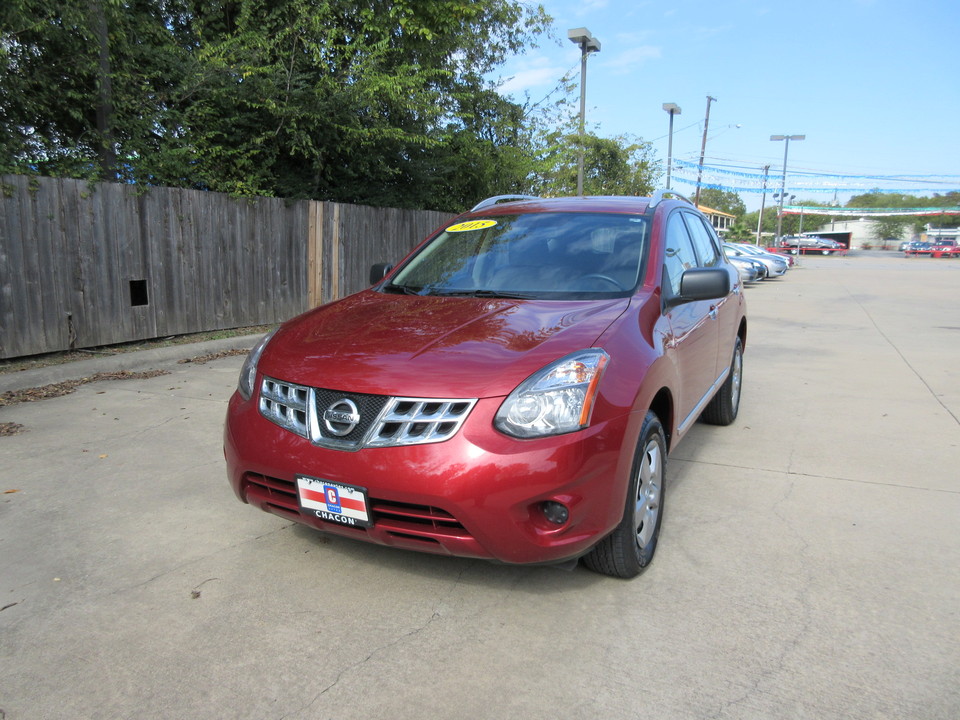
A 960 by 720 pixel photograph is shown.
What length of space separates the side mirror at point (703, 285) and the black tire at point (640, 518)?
752 millimetres

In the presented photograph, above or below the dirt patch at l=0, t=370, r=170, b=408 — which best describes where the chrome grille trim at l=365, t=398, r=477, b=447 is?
above

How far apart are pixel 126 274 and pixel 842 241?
85520 mm

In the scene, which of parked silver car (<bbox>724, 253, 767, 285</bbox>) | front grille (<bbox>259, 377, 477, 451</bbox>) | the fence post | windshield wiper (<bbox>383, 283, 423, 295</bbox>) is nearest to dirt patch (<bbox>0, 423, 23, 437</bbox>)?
windshield wiper (<bbox>383, 283, 423, 295</bbox>)

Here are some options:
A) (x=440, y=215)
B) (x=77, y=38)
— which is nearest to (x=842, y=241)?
(x=440, y=215)

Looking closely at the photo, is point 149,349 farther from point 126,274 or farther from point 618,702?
point 618,702

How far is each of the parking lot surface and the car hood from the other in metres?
0.91

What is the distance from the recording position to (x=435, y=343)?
2820 millimetres

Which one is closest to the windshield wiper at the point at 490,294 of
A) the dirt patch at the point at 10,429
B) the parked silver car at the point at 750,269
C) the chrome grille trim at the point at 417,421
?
the chrome grille trim at the point at 417,421

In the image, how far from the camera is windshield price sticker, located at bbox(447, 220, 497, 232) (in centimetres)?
424

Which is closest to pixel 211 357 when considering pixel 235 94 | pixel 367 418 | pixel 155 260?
pixel 155 260

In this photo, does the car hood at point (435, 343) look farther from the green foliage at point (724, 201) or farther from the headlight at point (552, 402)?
the green foliage at point (724, 201)

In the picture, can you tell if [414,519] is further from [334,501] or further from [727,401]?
[727,401]

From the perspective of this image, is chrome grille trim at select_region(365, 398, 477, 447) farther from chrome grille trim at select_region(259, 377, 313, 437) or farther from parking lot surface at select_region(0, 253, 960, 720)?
parking lot surface at select_region(0, 253, 960, 720)

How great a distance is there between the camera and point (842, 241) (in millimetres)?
79750
